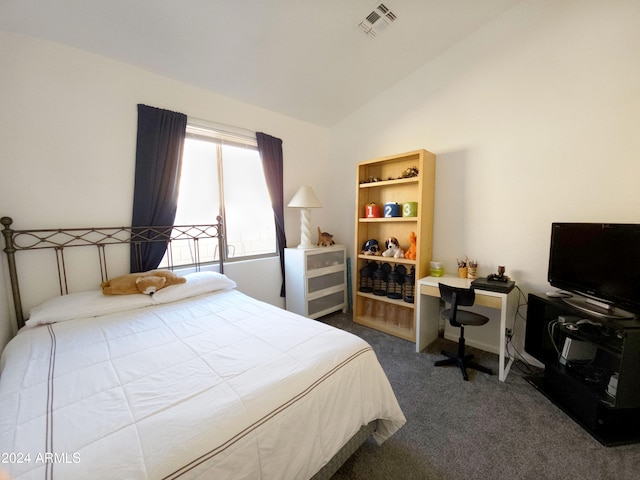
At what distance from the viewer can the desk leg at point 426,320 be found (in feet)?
7.84

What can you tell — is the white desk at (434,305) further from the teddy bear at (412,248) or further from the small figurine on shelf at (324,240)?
the small figurine on shelf at (324,240)

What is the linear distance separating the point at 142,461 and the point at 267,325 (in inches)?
34.3

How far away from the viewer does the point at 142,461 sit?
66cm

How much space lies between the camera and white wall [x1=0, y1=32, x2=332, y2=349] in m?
1.68

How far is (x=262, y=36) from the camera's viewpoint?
6.70 feet

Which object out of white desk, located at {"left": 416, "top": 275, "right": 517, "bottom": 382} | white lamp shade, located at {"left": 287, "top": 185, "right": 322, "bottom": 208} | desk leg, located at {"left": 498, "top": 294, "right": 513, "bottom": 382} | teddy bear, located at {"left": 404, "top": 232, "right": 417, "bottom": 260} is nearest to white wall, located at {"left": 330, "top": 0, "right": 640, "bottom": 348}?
teddy bear, located at {"left": 404, "top": 232, "right": 417, "bottom": 260}

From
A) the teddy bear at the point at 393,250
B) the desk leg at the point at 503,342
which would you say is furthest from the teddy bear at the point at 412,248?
the desk leg at the point at 503,342

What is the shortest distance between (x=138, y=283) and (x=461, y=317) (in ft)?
8.65

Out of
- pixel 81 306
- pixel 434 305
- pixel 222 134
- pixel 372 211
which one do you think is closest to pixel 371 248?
pixel 372 211

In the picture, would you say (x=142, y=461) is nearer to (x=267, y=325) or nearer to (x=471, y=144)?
(x=267, y=325)

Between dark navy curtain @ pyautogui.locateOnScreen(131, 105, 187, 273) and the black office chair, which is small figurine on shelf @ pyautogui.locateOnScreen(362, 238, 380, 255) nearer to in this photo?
the black office chair

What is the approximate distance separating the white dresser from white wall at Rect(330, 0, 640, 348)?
1.26 metres

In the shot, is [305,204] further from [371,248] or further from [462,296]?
[462,296]

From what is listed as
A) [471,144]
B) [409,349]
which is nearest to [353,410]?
[409,349]
